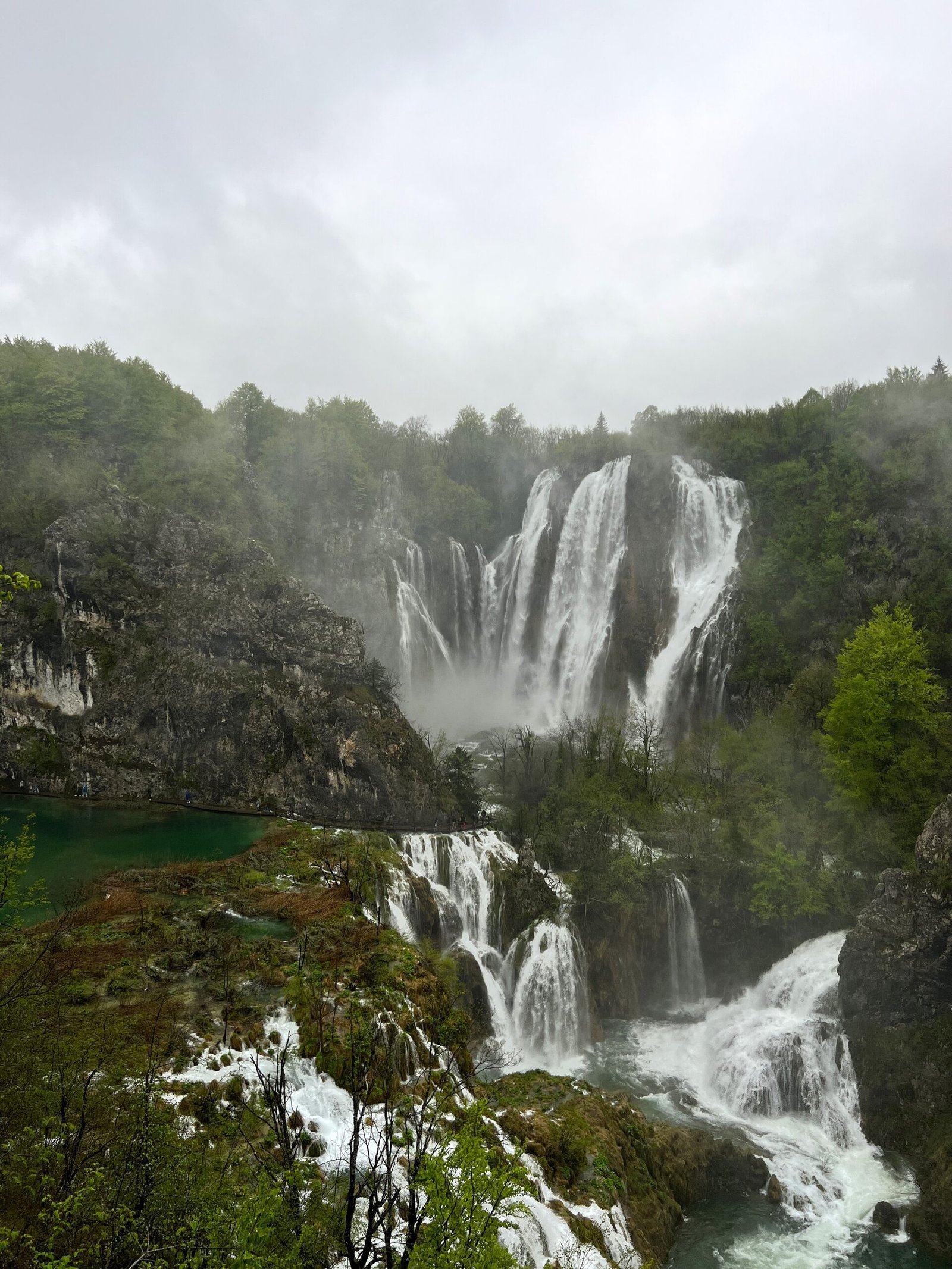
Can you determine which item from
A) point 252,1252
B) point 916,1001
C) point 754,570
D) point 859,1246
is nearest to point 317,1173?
point 252,1252

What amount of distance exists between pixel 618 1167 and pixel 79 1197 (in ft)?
50.1

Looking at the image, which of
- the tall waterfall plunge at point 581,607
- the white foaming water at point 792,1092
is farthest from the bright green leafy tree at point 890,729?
the tall waterfall plunge at point 581,607

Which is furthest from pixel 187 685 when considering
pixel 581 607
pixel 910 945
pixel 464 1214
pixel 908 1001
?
pixel 464 1214

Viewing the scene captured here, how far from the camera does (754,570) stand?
160 ft

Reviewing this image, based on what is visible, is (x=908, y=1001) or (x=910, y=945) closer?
(x=908, y=1001)

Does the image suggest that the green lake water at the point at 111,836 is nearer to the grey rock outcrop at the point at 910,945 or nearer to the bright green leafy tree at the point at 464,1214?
the bright green leafy tree at the point at 464,1214

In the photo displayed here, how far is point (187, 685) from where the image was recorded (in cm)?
4216

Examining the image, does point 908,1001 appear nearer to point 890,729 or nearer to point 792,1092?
point 792,1092

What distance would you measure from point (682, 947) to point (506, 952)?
813 cm

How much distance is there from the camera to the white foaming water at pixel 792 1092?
19.2 meters

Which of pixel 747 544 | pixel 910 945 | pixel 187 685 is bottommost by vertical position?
pixel 910 945

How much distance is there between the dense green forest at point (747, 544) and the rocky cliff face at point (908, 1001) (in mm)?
4078

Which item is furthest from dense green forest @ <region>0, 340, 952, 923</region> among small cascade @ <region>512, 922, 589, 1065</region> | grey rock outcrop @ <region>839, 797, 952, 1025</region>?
grey rock outcrop @ <region>839, 797, 952, 1025</region>

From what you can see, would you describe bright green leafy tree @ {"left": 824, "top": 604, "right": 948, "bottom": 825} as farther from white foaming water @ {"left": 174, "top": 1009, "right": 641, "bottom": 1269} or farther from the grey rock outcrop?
white foaming water @ {"left": 174, "top": 1009, "right": 641, "bottom": 1269}
